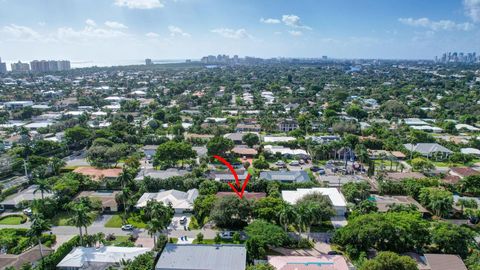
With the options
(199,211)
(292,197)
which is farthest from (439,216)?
(199,211)

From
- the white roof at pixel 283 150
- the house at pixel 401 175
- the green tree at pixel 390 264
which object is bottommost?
the house at pixel 401 175

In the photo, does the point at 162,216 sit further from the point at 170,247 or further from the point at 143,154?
the point at 143,154

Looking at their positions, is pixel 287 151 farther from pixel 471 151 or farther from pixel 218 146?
pixel 471 151

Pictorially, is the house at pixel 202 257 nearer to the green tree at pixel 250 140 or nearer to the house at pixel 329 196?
the house at pixel 329 196

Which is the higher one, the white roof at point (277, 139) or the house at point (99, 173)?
the white roof at point (277, 139)

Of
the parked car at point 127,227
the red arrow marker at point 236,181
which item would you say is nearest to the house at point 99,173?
the parked car at point 127,227

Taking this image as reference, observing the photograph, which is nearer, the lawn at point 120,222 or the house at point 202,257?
the house at point 202,257

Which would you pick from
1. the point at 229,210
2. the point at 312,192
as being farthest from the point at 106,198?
the point at 312,192
